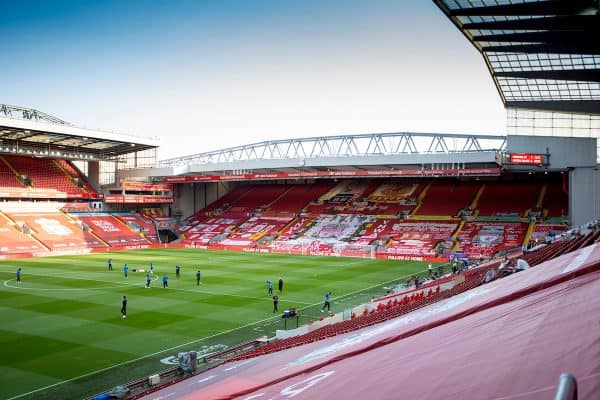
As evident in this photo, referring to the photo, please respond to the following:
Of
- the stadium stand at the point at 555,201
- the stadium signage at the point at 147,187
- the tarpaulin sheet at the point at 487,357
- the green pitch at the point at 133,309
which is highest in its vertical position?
the stadium signage at the point at 147,187

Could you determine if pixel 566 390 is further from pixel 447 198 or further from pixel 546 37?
pixel 447 198

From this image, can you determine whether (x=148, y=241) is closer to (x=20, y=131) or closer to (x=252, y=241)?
(x=252, y=241)

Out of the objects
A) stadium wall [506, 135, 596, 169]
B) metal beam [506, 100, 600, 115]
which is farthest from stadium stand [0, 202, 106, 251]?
metal beam [506, 100, 600, 115]

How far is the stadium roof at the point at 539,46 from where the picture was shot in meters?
23.2

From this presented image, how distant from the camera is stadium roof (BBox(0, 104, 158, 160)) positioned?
58.2m

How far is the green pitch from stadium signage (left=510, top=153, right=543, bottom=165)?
45.8ft

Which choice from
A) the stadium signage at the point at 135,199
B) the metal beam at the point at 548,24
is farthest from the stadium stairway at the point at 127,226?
the metal beam at the point at 548,24

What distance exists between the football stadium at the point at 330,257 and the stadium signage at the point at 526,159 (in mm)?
129

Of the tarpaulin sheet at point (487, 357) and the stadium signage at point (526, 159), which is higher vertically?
the stadium signage at point (526, 159)

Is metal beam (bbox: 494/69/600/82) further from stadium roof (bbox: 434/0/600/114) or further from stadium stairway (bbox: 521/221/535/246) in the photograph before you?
stadium stairway (bbox: 521/221/535/246)

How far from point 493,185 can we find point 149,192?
5105cm

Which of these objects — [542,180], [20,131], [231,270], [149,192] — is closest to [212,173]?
[149,192]

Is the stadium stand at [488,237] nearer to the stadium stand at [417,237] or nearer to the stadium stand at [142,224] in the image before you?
the stadium stand at [417,237]

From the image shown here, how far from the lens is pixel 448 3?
2402 cm
